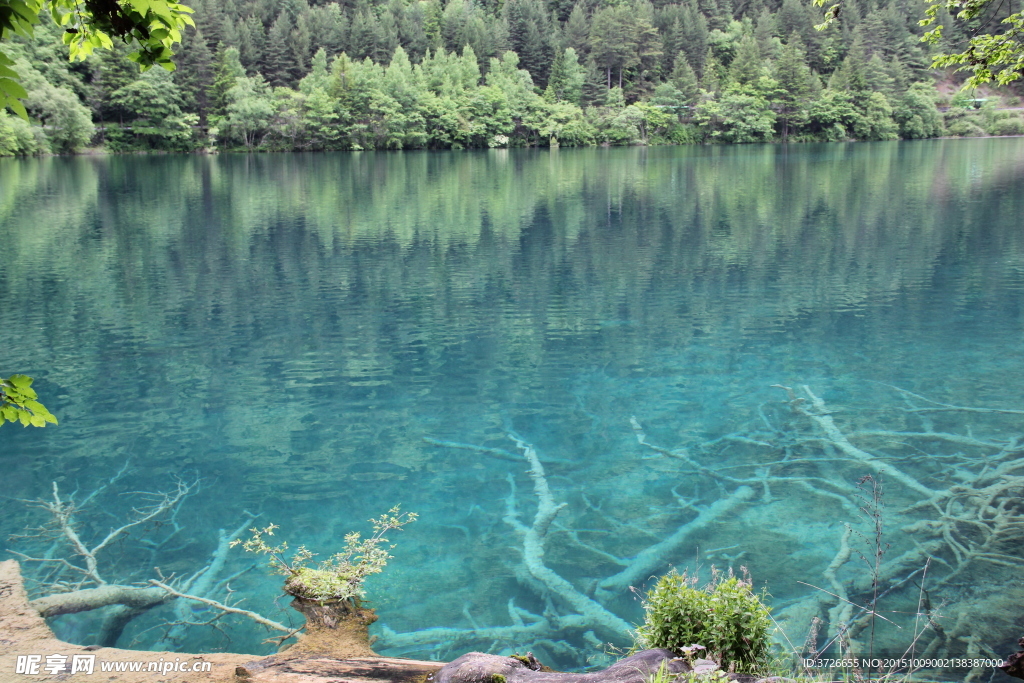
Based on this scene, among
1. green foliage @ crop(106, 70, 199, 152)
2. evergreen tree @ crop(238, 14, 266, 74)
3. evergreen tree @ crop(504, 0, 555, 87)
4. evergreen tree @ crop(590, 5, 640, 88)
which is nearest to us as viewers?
green foliage @ crop(106, 70, 199, 152)

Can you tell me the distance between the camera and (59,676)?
4.85 meters

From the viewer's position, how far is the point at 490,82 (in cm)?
9762

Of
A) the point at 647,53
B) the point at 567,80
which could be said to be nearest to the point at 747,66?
the point at 647,53

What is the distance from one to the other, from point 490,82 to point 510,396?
92.4m

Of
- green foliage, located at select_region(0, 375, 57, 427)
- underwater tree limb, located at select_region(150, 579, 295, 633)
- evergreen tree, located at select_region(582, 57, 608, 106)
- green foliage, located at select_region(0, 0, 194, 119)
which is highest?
evergreen tree, located at select_region(582, 57, 608, 106)

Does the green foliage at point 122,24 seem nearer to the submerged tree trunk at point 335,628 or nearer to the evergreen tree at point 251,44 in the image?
the submerged tree trunk at point 335,628

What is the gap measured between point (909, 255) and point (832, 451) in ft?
48.9

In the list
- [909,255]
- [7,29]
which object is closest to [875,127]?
[909,255]

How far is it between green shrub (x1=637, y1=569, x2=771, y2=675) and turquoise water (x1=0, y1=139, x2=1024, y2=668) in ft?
5.70

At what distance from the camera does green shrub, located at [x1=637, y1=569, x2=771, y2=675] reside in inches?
179

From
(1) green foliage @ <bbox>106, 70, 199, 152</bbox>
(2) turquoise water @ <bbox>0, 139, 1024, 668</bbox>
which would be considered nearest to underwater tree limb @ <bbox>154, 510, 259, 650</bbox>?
(2) turquoise water @ <bbox>0, 139, 1024, 668</bbox>

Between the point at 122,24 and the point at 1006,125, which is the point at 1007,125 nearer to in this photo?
the point at 1006,125

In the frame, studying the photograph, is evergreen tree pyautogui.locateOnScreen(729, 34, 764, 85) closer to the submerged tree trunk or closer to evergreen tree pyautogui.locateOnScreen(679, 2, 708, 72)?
evergreen tree pyautogui.locateOnScreen(679, 2, 708, 72)

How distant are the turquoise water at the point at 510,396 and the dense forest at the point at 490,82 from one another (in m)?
56.0
